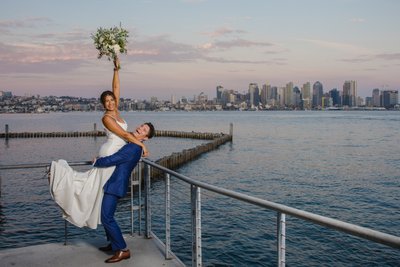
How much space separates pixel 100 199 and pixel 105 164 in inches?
18.7

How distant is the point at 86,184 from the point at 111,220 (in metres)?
0.58

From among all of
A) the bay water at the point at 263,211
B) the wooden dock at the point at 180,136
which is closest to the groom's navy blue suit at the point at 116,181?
the bay water at the point at 263,211

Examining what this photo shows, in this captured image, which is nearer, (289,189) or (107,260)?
(107,260)

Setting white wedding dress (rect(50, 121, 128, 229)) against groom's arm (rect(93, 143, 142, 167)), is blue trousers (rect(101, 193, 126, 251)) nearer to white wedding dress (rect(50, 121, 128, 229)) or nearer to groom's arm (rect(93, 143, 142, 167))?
white wedding dress (rect(50, 121, 128, 229))

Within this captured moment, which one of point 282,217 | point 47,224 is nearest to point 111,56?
point 282,217

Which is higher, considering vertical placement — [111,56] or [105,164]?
[111,56]

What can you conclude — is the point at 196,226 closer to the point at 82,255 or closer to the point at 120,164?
the point at 120,164

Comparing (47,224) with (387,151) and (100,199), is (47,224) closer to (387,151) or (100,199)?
(100,199)

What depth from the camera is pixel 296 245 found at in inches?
554

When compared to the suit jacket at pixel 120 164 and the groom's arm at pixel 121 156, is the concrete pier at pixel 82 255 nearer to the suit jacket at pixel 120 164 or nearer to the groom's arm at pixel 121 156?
the suit jacket at pixel 120 164

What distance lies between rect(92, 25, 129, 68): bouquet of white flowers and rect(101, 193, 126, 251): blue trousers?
211 centimetres

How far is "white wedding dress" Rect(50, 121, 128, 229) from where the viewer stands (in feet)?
16.7

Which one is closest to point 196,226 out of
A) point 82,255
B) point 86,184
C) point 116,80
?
point 86,184

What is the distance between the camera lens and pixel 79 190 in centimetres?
519
